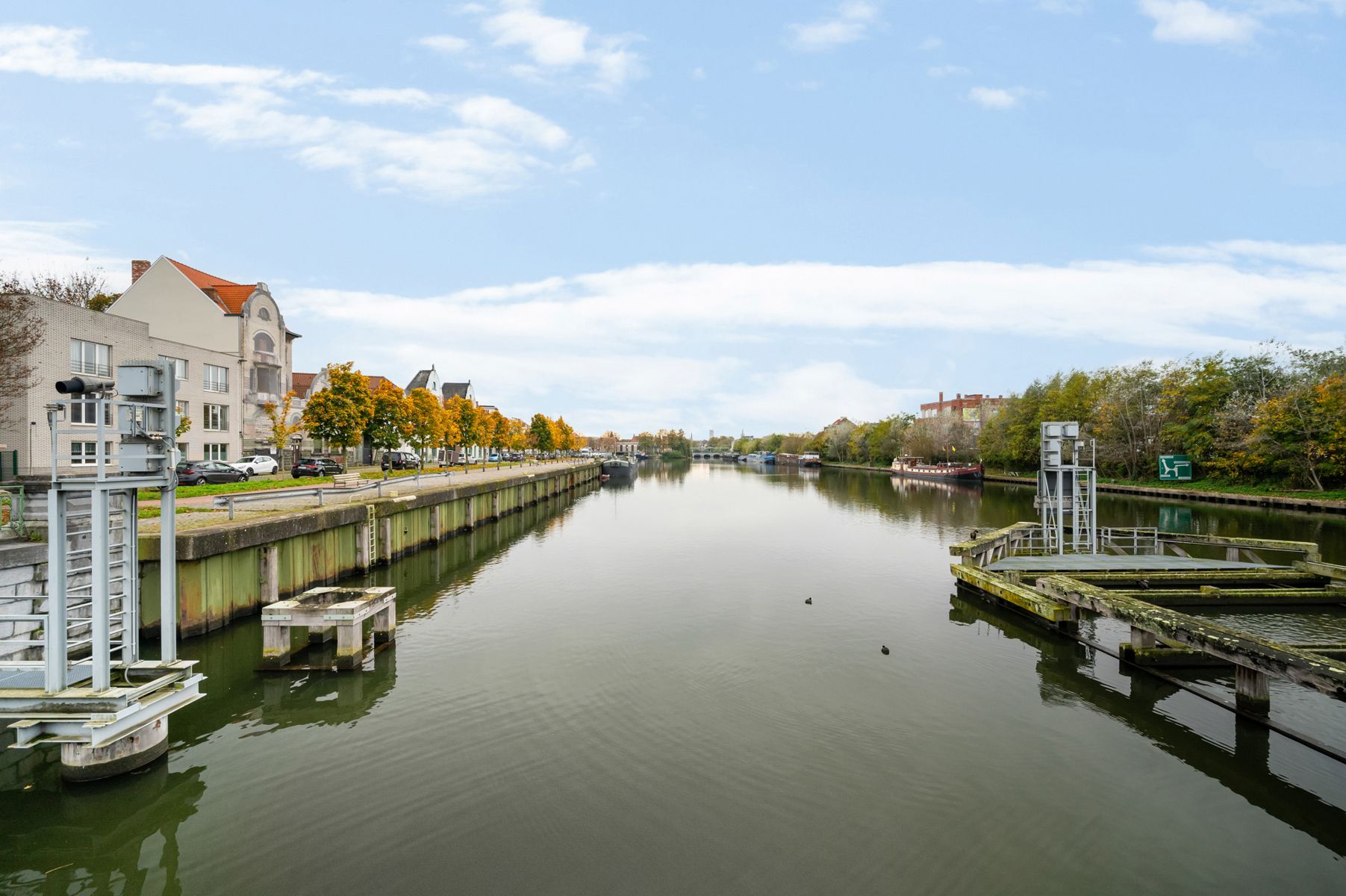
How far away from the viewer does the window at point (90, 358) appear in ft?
113

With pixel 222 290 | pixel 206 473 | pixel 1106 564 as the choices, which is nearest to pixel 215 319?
pixel 222 290

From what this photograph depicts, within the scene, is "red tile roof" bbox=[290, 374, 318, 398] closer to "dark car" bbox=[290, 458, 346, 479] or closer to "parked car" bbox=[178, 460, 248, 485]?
"dark car" bbox=[290, 458, 346, 479]

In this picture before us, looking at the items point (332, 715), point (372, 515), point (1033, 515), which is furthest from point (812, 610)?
point (1033, 515)

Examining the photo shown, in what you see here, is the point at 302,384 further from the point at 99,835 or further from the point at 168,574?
the point at 99,835

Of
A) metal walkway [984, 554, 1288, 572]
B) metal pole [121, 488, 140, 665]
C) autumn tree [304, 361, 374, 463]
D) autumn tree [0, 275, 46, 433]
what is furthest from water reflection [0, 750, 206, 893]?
autumn tree [304, 361, 374, 463]

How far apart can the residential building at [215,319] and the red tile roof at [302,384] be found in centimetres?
2170

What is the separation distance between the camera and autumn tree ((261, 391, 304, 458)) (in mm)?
43969

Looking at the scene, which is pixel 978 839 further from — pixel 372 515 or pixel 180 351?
pixel 180 351

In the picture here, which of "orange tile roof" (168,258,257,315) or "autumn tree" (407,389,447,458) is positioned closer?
"orange tile roof" (168,258,257,315)

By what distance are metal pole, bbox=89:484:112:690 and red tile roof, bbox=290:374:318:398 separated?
71.7 metres

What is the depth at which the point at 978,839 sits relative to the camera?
7.55 m

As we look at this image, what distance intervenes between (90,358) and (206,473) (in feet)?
36.8

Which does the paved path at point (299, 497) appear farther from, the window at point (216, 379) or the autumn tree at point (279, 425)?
the window at point (216, 379)

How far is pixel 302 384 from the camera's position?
7669cm
